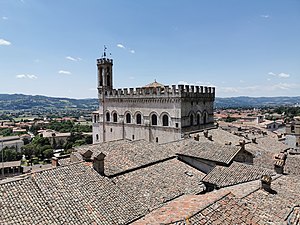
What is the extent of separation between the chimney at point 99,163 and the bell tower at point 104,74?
23414 mm

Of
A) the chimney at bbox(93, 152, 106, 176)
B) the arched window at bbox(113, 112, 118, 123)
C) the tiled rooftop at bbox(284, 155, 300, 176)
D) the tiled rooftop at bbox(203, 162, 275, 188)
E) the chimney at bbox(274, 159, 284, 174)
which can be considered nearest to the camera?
the tiled rooftop at bbox(203, 162, 275, 188)

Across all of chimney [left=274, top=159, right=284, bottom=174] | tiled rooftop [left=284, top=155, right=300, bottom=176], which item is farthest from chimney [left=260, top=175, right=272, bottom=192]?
tiled rooftop [left=284, top=155, right=300, bottom=176]

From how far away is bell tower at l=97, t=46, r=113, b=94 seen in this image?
37562mm

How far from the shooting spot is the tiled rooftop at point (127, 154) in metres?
16.7

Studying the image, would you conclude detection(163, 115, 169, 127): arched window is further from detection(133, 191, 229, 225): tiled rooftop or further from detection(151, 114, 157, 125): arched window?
detection(133, 191, 229, 225): tiled rooftop

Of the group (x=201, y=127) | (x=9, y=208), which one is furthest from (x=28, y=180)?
(x=201, y=127)

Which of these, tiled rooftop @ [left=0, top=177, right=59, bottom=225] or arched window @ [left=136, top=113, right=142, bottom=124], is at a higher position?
arched window @ [left=136, top=113, right=142, bottom=124]

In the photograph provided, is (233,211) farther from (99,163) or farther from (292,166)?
(292,166)

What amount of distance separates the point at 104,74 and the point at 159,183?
2549cm

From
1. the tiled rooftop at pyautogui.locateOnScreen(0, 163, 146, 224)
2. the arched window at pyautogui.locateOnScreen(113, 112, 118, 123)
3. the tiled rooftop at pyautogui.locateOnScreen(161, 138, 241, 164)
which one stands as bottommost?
the tiled rooftop at pyautogui.locateOnScreen(0, 163, 146, 224)

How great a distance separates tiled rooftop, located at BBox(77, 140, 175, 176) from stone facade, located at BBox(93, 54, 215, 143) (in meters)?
8.16

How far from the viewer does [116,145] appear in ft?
66.0

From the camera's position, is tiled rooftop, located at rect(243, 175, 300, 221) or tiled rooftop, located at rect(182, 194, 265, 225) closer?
tiled rooftop, located at rect(182, 194, 265, 225)

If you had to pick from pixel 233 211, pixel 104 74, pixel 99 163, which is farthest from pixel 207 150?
pixel 104 74
